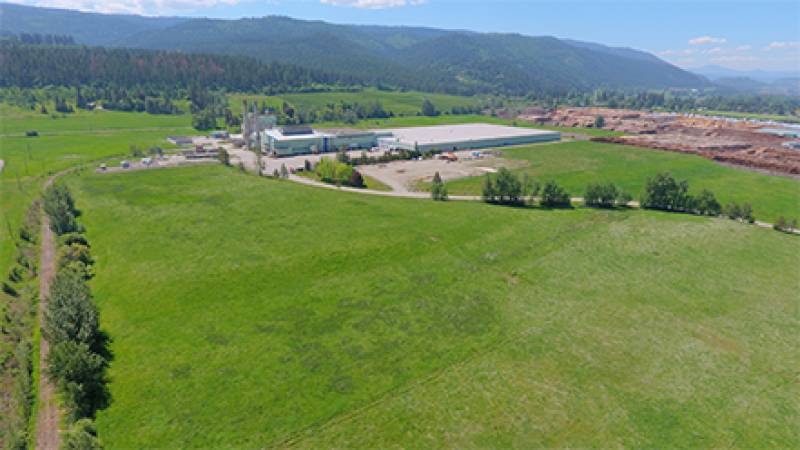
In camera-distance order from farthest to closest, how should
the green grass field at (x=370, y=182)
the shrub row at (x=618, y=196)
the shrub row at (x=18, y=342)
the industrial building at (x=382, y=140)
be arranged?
the industrial building at (x=382, y=140) → the green grass field at (x=370, y=182) → the shrub row at (x=618, y=196) → the shrub row at (x=18, y=342)

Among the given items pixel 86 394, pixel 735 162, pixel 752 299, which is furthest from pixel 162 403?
pixel 735 162

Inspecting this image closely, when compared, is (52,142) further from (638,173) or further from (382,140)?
(638,173)

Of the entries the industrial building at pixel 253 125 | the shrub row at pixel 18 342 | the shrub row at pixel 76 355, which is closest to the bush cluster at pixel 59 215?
the shrub row at pixel 18 342

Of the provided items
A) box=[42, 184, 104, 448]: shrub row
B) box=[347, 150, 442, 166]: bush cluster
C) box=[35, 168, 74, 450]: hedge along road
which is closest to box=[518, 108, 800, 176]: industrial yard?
box=[347, 150, 442, 166]: bush cluster

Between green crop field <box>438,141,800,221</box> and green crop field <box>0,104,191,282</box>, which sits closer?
green crop field <box>0,104,191,282</box>

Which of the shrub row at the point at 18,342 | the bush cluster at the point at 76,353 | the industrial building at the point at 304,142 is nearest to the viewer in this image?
the shrub row at the point at 18,342

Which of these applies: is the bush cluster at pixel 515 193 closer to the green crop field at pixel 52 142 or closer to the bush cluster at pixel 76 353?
the bush cluster at pixel 76 353

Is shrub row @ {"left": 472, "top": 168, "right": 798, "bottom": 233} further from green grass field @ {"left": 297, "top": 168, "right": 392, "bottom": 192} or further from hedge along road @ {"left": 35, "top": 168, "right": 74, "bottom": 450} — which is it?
hedge along road @ {"left": 35, "top": 168, "right": 74, "bottom": 450}
